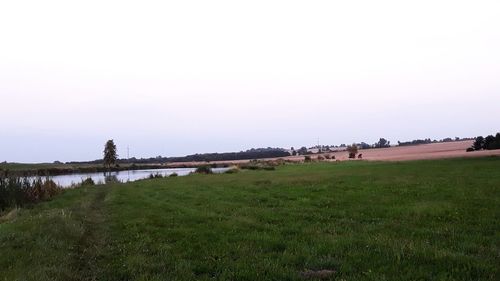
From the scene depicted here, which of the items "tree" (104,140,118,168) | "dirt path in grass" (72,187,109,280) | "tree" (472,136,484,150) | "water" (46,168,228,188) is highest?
"tree" (104,140,118,168)

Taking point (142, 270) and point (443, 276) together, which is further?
point (142, 270)

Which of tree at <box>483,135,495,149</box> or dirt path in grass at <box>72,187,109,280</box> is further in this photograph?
tree at <box>483,135,495,149</box>

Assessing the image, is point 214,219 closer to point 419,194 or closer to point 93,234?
point 93,234

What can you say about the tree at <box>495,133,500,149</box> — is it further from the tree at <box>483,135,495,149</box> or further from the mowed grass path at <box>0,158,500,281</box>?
the mowed grass path at <box>0,158,500,281</box>

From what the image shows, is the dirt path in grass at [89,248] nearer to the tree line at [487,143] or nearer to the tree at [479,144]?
the tree line at [487,143]

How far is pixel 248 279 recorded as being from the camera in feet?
27.7

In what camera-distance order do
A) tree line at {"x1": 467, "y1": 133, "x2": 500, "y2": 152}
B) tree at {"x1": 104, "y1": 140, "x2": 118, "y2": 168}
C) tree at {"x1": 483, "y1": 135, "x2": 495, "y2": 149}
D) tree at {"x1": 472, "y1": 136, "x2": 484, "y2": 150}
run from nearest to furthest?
tree line at {"x1": 467, "y1": 133, "x2": 500, "y2": 152} < tree at {"x1": 483, "y1": 135, "x2": 495, "y2": 149} < tree at {"x1": 472, "y1": 136, "x2": 484, "y2": 150} < tree at {"x1": 104, "y1": 140, "x2": 118, "y2": 168}

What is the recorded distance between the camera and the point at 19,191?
3038 centimetres

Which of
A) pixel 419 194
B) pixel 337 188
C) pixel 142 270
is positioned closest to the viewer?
pixel 142 270

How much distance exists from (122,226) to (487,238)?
1121 cm

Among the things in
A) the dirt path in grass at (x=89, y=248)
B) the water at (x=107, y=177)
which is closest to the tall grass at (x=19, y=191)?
the water at (x=107, y=177)

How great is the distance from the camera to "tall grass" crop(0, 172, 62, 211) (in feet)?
95.1

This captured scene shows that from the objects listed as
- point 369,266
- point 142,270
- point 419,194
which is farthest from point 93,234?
point 419,194

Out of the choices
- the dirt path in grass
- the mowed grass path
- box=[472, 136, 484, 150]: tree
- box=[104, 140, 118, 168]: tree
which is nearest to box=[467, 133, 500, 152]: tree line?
box=[472, 136, 484, 150]: tree
